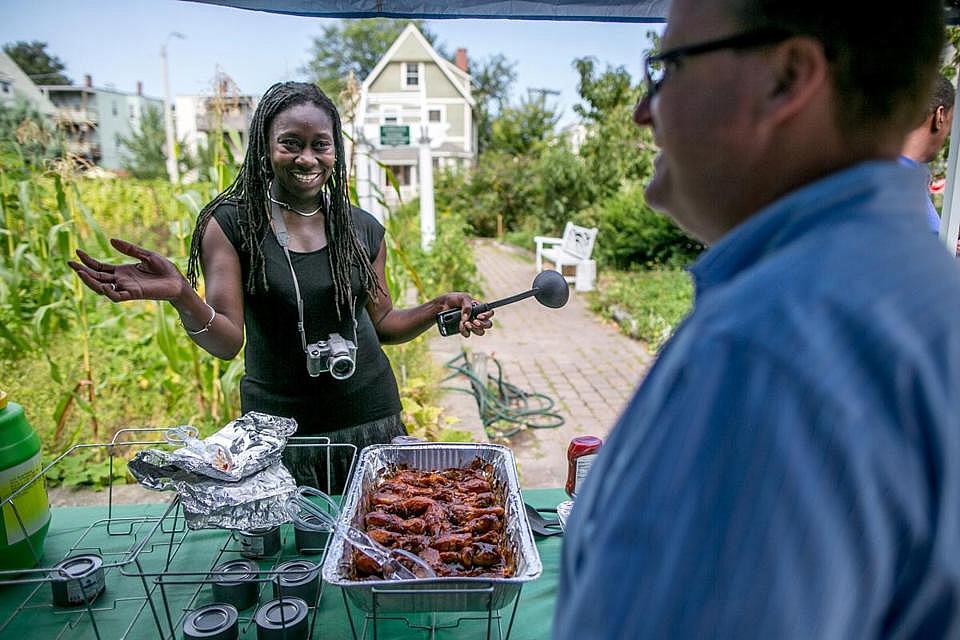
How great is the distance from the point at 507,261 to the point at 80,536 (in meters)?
12.5

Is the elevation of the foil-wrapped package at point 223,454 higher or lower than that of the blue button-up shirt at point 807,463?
lower

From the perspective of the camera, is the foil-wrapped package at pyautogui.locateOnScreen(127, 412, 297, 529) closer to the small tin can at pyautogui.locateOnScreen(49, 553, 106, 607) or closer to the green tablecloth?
the green tablecloth

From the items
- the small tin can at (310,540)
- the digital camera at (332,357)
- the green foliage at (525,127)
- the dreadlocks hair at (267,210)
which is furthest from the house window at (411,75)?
the small tin can at (310,540)

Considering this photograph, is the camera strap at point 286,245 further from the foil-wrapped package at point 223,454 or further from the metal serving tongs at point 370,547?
the metal serving tongs at point 370,547

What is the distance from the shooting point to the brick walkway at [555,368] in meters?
4.43

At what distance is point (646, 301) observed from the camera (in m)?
8.38

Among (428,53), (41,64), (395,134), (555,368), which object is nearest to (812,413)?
(395,134)

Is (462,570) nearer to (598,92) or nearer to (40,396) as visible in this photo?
(40,396)

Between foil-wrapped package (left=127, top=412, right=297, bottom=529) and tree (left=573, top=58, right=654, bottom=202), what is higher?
tree (left=573, top=58, right=654, bottom=202)

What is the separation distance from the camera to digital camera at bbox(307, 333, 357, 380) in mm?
1894

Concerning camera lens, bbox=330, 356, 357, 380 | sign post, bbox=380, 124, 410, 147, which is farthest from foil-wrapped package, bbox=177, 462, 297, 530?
sign post, bbox=380, 124, 410, 147

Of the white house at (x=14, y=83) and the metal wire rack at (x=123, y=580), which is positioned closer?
the metal wire rack at (x=123, y=580)

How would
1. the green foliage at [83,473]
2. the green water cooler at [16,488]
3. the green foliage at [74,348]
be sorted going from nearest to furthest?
the green water cooler at [16,488], the green foliage at [83,473], the green foliage at [74,348]

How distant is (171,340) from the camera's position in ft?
12.0
